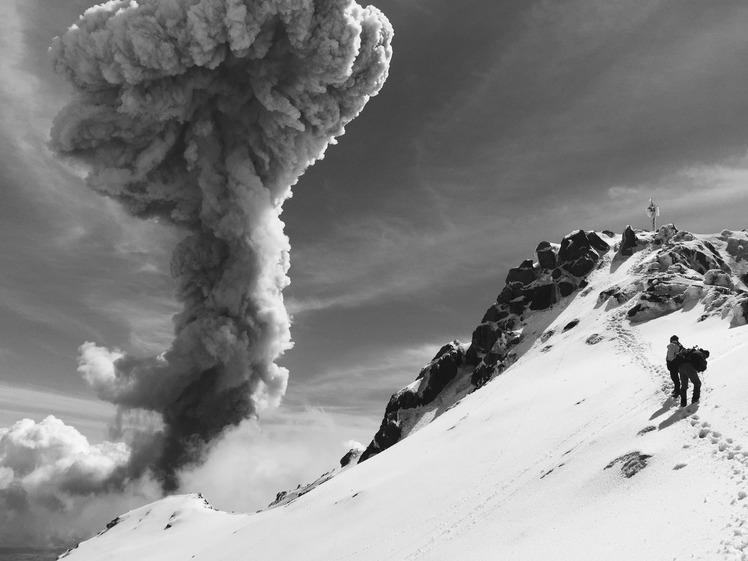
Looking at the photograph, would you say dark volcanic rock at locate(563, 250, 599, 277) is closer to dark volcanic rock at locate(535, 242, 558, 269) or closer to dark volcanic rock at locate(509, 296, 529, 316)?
dark volcanic rock at locate(535, 242, 558, 269)

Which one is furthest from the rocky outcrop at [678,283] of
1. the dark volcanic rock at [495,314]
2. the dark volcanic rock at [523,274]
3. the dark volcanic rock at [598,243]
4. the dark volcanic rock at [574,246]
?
the dark volcanic rock at [495,314]

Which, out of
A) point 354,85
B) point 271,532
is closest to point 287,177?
point 354,85

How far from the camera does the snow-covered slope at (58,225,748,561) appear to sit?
32.3 feet

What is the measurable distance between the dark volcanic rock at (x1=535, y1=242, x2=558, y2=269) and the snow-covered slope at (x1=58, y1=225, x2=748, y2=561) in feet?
91.3

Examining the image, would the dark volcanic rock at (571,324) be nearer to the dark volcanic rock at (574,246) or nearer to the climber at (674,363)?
the dark volcanic rock at (574,246)

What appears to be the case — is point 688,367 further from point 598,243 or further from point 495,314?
point 598,243

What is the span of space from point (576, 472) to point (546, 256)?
212ft

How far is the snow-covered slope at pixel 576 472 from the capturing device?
9859mm

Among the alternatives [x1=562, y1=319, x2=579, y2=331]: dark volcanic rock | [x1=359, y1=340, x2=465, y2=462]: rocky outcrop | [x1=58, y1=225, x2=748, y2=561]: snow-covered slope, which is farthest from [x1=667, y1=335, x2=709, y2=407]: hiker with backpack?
[x1=359, y1=340, x2=465, y2=462]: rocky outcrop

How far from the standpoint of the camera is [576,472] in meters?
13.9

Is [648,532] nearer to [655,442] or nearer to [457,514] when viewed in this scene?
[655,442]

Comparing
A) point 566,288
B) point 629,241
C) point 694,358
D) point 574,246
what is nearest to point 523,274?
point 574,246

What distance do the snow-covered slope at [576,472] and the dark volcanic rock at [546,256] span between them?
27.8 meters

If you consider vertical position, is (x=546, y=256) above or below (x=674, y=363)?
above
